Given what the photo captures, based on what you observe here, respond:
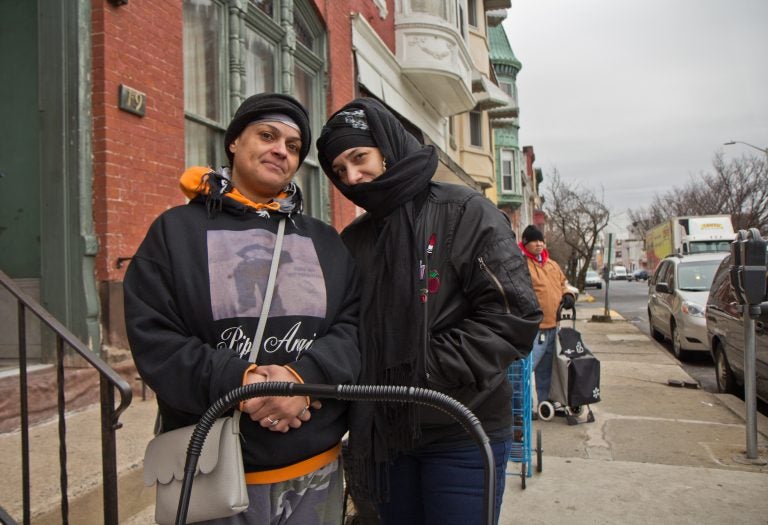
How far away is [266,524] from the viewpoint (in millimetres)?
1683

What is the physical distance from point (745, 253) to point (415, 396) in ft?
15.0

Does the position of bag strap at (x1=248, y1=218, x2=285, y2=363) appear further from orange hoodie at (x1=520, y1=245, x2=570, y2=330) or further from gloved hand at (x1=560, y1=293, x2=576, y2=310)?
gloved hand at (x1=560, y1=293, x2=576, y2=310)

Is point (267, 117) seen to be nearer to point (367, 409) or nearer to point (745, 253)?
point (367, 409)

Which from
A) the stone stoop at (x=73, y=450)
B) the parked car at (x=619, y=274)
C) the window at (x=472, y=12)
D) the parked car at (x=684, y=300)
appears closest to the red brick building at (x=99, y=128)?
the stone stoop at (x=73, y=450)

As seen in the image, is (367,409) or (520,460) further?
(520,460)

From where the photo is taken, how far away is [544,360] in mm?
6062

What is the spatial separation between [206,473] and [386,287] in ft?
2.54

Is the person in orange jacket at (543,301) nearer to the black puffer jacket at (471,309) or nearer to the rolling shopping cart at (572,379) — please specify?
the rolling shopping cart at (572,379)

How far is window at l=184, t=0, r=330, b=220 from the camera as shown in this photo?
5.79 m

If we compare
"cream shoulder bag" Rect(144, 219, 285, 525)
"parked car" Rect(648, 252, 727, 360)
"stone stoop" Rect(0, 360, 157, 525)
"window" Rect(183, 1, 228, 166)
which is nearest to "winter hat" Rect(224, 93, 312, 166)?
"cream shoulder bag" Rect(144, 219, 285, 525)

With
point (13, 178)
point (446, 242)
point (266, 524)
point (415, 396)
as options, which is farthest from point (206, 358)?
point (13, 178)

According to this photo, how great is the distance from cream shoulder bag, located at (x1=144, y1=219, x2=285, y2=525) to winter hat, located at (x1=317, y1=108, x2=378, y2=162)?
0.79 m

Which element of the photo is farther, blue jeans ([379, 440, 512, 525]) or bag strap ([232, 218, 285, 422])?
blue jeans ([379, 440, 512, 525])

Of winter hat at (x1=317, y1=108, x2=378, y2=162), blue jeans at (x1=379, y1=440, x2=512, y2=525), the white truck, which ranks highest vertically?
the white truck
